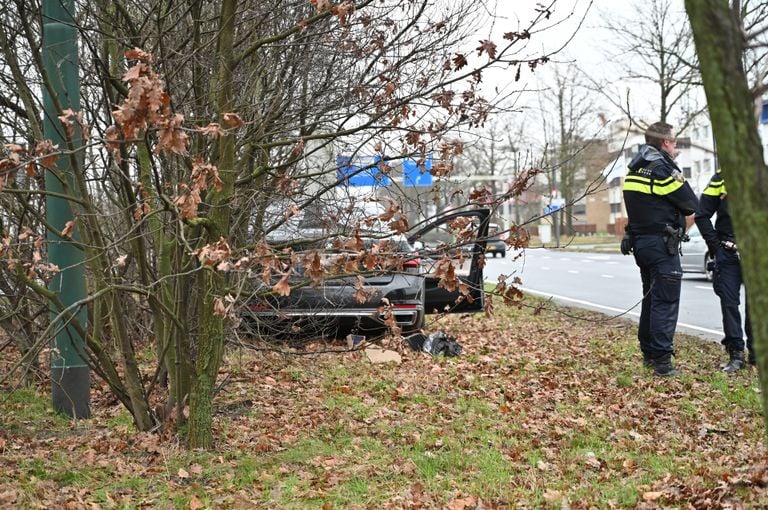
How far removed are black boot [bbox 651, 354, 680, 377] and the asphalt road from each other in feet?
Result: 4.80

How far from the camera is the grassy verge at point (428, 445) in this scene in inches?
183

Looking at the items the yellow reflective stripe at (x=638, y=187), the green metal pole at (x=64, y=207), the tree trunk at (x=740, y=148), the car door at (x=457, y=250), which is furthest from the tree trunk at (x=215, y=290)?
the yellow reflective stripe at (x=638, y=187)

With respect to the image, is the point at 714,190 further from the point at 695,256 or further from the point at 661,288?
the point at 695,256

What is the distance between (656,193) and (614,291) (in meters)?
11.7

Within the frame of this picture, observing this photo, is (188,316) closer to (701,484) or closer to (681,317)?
(701,484)

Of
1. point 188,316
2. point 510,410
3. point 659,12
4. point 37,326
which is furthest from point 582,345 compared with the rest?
point 659,12

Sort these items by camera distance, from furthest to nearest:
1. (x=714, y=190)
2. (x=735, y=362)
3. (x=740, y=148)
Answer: (x=714, y=190) < (x=735, y=362) < (x=740, y=148)

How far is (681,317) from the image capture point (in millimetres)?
12523

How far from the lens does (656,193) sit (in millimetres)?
7375

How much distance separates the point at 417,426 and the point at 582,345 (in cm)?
422

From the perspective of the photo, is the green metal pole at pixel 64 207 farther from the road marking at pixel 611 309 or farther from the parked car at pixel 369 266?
the road marking at pixel 611 309

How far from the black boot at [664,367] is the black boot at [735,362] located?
0.49 m

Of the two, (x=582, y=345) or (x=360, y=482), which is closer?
(x=360, y=482)

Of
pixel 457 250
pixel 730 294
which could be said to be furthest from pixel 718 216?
pixel 457 250
